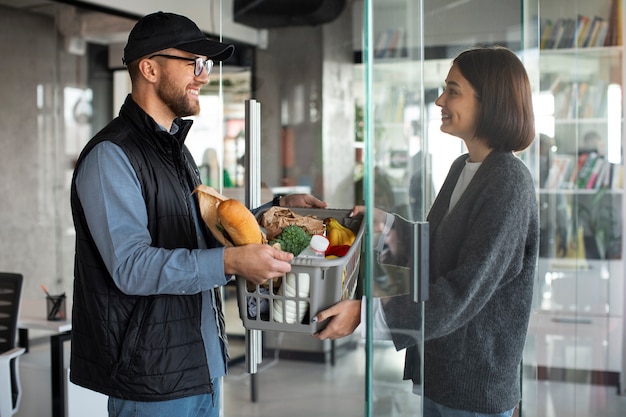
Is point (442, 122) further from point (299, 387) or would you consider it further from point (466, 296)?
point (299, 387)

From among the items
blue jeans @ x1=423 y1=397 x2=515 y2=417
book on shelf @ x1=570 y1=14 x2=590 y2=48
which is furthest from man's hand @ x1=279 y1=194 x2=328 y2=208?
book on shelf @ x1=570 y1=14 x2=590 y2=48

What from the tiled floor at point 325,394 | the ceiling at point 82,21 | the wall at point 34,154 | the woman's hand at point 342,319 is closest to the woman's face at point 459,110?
the woman's hand at point 342,319

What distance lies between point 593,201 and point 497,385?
3.59 m

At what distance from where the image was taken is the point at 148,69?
1.85 m

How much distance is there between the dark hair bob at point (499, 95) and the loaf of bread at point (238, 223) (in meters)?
0.50

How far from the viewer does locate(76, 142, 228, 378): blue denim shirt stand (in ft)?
5.33

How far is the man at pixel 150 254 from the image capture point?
1.65 meters

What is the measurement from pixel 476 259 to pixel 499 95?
355 mm

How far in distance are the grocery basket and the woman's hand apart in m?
0.01

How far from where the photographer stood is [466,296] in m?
1.51

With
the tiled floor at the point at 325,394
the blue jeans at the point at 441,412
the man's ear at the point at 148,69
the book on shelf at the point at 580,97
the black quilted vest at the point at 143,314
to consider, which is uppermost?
Answer: the book on shelf at the point at 580,97

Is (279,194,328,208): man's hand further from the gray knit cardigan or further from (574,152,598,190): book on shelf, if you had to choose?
(574,152,598,190): book on shelf

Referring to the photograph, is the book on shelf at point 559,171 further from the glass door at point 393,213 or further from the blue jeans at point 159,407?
the blue jeans at point 159,407

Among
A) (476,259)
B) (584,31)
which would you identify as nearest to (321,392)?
(584,31)
